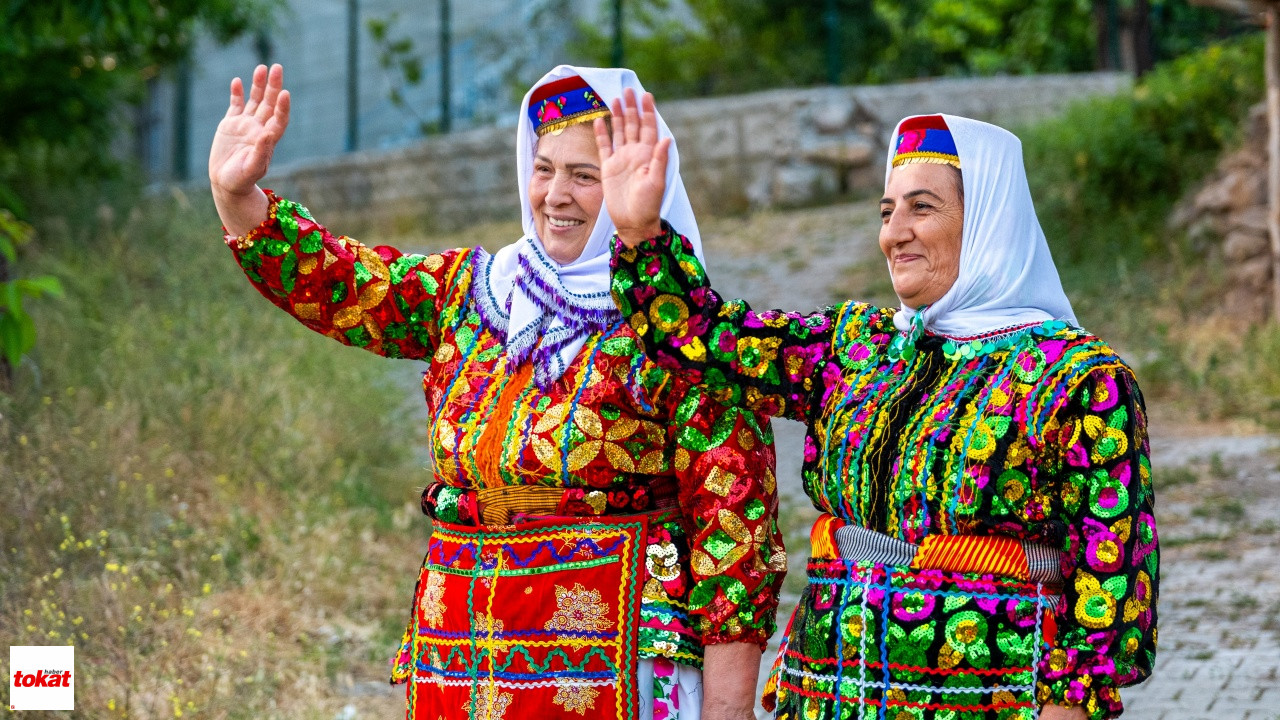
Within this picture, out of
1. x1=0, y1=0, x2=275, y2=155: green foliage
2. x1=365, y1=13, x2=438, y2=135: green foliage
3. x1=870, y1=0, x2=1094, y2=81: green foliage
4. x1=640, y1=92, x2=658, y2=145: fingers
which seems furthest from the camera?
x1=870, y1=0, x2=1094, y2=81: green foliage

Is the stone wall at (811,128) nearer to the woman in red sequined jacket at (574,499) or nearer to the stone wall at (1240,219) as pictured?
the stone wall at (1240,219)

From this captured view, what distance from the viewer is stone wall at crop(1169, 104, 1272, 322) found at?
9.64 m

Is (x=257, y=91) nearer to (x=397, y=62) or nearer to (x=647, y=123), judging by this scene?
(x=647, y=123)

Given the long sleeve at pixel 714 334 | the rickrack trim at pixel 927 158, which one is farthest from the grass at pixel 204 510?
the rickrack trim at pixel 927 158

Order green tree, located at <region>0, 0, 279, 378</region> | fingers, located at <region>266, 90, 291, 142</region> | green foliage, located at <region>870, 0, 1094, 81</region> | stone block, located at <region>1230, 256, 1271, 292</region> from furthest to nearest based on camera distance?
green foliage, located at <region>870, 0, 1094, 81</region>
stone block, located at <region>1230, 256, 1271, 292</region>
green tree, located at <region>0, 0, 279, 378</region>
fingers, located at <region>266, 90, 291, 142</region>

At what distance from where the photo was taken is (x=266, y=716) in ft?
14.4

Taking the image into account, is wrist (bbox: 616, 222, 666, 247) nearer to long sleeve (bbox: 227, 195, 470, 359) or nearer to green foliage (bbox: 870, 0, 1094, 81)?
long sleeve (bbox: 227, 195, 470, 359)

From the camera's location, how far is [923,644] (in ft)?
7.57

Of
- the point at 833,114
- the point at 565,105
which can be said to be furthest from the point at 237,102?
the point at 833,114

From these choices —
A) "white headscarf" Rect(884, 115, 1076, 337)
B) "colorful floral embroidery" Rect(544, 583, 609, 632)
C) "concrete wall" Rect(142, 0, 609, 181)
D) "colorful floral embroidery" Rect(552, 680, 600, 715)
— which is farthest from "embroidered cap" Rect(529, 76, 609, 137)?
"concrete wall" Rect(142, 0, 609, 181)

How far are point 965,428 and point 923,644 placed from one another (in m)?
0.35

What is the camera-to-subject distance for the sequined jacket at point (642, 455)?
2525 millimetres

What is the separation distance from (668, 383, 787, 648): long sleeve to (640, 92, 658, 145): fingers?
0.44 metres

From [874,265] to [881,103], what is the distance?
9.07 feet
